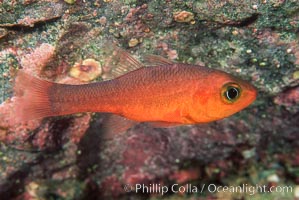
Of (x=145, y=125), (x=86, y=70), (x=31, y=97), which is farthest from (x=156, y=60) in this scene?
(x=86, y=70)

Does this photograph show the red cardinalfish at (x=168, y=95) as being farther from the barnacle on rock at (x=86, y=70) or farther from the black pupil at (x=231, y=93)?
the barnacle on rock at (x=86, y=70)

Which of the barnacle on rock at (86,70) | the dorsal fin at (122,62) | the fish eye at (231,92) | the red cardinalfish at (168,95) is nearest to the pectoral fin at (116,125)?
the red cardinalfish at (168,95)

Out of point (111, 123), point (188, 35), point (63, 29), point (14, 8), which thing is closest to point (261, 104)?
point (188, 35)

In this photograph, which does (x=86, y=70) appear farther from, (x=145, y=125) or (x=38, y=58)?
(x=145, y=125)

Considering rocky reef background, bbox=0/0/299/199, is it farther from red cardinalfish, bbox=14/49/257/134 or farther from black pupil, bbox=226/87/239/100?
black pupil, bbox=226/87/239/100

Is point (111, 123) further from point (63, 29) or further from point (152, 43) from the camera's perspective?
point (63, 29)

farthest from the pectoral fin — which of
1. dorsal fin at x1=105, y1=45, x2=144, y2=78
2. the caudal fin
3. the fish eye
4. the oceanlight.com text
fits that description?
the fish eye
